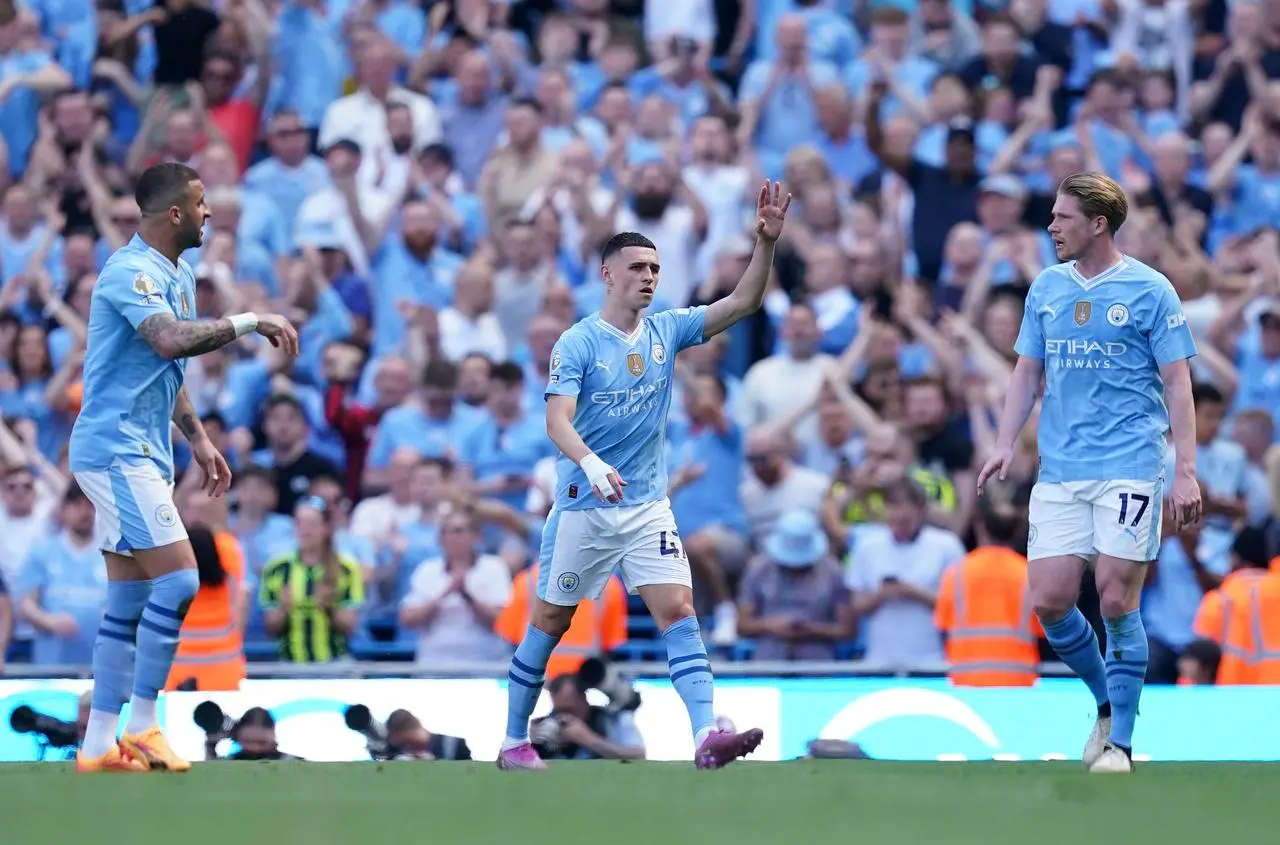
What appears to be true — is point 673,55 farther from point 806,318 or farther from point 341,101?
point 806,318

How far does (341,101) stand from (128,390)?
32.1 feet

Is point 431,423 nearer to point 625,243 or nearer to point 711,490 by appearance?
point 711,490

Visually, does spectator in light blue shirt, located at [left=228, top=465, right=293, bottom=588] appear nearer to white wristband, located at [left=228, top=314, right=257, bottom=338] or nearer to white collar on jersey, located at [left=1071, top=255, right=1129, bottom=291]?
white wristband, located at [left=228, top=314, right=257, bottom=338]

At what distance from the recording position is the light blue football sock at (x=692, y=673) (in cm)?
984

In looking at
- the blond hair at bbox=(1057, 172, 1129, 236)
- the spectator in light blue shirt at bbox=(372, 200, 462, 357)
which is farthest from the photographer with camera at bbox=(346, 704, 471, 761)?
the spectator in light blue shirt at bbox=(372, 200, 462, 357)

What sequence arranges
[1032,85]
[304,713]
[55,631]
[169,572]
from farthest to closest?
[1032,85]
[55,631]
[304,713]
[169,572]

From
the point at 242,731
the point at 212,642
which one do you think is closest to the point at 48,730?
the point at 242,731

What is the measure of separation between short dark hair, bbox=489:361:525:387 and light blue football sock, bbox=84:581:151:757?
20.5 ft

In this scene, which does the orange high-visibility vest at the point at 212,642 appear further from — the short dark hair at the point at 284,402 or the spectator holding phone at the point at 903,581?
the spectator holding phone at the point at 903,581

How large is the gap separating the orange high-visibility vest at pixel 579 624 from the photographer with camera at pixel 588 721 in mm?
922

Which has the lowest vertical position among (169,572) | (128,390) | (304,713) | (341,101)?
(304,713)

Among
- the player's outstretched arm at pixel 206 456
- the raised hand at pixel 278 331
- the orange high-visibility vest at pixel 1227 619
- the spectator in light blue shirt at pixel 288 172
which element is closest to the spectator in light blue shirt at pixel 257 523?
the spectator in light blue shirt at pixel 288 172

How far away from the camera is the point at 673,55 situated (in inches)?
781

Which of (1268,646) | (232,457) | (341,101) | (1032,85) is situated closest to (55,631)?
(232,457)
